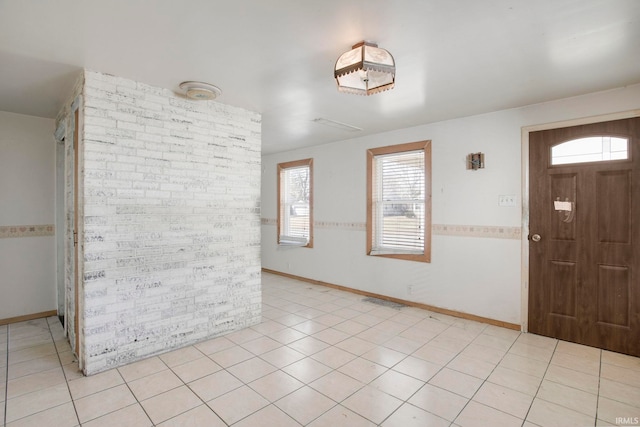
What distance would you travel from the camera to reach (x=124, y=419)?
6.71 ft

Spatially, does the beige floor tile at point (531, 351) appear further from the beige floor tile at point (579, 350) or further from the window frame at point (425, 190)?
the window frame at point (425, 190)

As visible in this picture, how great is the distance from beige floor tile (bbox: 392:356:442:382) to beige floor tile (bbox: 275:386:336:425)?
2.55 ft

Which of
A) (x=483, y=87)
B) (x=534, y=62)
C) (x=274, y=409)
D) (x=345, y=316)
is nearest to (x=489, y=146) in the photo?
(x=483, y=87)

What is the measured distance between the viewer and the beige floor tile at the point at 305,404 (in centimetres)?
208

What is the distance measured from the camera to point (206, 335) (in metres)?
3.31

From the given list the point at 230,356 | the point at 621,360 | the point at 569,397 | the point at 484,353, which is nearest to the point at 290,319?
the point at 230,356

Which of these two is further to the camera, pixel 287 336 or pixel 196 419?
pixel 287 336

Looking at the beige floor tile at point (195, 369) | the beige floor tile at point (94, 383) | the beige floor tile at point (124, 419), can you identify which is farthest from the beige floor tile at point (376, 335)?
the beige floor tile at point (94, 383)

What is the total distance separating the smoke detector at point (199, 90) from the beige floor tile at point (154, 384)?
253cm

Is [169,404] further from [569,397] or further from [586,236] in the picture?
[586,236]

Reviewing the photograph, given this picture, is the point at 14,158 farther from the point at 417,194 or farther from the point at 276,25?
the point at 417,194

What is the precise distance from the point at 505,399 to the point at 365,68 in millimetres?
2572

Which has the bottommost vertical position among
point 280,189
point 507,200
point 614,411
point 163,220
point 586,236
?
point 614,411

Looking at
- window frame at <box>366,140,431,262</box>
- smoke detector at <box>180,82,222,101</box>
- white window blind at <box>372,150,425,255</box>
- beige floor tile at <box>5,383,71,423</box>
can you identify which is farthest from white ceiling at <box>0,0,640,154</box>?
beige floor tile at <box>5,383,71,423</box>
